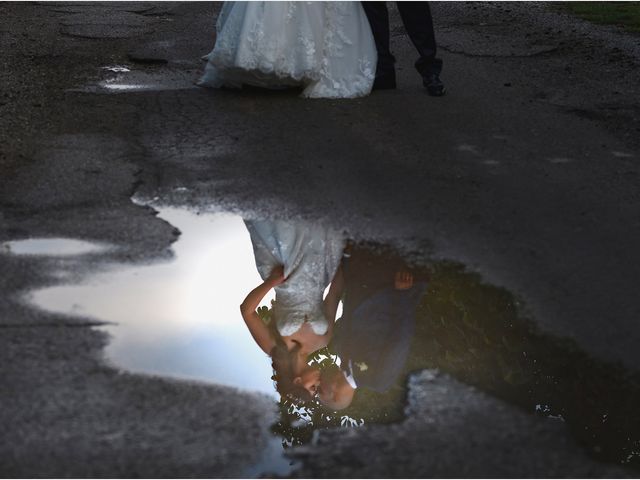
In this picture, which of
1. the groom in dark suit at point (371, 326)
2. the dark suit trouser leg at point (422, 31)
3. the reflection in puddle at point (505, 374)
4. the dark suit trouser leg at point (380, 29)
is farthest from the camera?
the dark suit trouser leg at point (380, 29)

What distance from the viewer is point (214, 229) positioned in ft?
17.8

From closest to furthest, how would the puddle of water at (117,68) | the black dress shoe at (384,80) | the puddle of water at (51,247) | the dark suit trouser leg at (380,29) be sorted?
the puddle of water at (51,247) < the dark suit trouser leg at (380,29) < the black dress shoe at (384,80) < the puddle of water at (117,68)

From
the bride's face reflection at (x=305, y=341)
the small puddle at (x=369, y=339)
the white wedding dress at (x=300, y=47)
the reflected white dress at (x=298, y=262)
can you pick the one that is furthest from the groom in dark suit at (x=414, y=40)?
the bride's face reflection at (x=305, y=341)

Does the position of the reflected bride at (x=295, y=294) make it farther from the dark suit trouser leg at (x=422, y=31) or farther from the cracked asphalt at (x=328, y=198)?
the dark suit trouser leg at (x=422, y=31)

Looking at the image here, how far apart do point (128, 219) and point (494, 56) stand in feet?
19.2

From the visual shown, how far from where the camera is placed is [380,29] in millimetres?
8820

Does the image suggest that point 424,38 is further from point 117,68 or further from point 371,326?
point 371,326

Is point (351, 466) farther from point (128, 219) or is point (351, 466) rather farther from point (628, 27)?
point (628, 27)

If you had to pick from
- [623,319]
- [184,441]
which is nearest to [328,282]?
[623,319]

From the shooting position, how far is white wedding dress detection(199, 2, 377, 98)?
27.8ft

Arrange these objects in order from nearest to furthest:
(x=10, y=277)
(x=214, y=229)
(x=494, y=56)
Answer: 1. (x=10, y=277)
2. (x=214, y=229)
3. (x=494, y=56)

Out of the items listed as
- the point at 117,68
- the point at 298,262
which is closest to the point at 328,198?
the point at 298,262

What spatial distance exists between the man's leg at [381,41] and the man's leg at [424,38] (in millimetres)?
206

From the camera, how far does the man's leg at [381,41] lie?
345 inches
